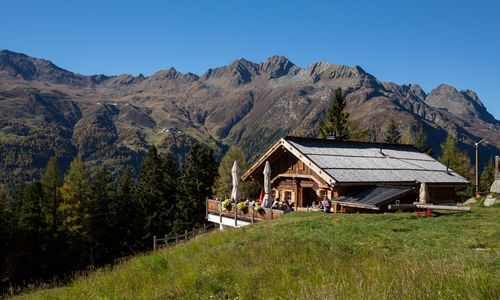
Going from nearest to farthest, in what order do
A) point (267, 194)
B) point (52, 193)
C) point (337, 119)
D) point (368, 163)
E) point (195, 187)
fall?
1. point (267, 194)
2. point (368, 163)
3. point (52, 193)
4. point (337, 119)
5. point (195, 187)

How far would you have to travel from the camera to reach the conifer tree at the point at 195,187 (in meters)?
54.4

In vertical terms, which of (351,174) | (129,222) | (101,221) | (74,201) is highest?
(351,174)

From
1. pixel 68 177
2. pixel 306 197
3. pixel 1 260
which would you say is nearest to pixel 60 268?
pixel 1 260

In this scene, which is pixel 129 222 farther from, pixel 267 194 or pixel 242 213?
pixel 267 194

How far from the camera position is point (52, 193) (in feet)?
162

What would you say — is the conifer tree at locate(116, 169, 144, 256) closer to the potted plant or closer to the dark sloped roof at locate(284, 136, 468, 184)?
the potted plant

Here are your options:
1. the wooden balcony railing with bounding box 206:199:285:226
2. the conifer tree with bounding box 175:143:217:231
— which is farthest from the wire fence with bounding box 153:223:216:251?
→ the conifer tree with bounding box 175:143:217:231

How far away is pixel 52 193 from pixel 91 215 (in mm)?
5149

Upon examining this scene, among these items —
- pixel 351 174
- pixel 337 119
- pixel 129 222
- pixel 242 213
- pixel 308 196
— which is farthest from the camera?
pixel 129 222

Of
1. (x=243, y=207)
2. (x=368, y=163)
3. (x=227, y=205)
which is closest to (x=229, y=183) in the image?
(x=227, y=205)

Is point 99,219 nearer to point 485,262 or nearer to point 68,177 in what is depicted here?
point 68,177

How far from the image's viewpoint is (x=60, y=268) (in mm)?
47094

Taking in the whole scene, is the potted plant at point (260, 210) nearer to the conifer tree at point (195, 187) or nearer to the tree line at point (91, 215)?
the tree line at point (91, 215)

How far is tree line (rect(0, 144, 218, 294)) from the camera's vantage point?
45688 mm
